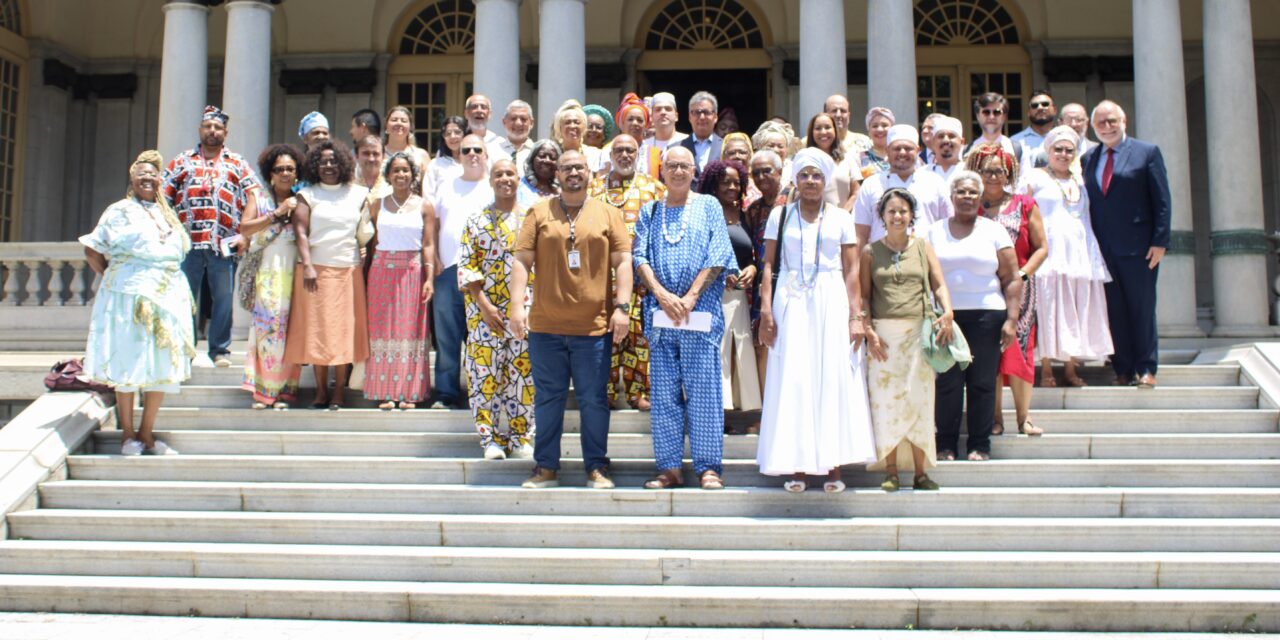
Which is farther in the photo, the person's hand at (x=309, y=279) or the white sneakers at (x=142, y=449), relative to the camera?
the person's hand at (x=309, y=279)

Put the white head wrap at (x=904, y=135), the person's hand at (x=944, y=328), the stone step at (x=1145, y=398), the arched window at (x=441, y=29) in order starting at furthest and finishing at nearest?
the arched window at (x=441, y=29) → the stone step at (x=1145, y=398) → the white head wrap at (x=904, y=135) → the person's hand at (x=944, y=328)

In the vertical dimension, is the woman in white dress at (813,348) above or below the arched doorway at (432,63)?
below

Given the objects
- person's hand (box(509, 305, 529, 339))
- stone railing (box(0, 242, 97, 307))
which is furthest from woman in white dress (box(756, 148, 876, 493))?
stone railing (box(0, 242, 97, 307))

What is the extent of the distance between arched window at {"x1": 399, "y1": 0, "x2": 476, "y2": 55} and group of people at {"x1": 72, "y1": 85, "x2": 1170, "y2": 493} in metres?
8.66

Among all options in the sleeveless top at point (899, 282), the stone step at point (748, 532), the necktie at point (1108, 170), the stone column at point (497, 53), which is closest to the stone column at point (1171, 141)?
the necktie at point (1108, 170)

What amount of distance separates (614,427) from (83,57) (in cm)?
1350

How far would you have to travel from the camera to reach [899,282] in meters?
6.31

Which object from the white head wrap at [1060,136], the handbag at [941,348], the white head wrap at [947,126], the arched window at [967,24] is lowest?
the handbag at [941,348]

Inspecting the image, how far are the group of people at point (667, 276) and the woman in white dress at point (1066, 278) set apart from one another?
16mm

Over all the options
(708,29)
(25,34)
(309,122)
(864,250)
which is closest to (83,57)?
(25,34)

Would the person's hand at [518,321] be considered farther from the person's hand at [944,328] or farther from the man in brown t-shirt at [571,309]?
the person's hand at [944,328]

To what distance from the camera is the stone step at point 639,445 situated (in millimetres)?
6805

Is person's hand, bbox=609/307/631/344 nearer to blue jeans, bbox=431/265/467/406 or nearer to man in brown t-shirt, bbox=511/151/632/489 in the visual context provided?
man in brown t-shirt, bbox=511/151/632/489

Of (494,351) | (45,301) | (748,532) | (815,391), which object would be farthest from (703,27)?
(748,532)
